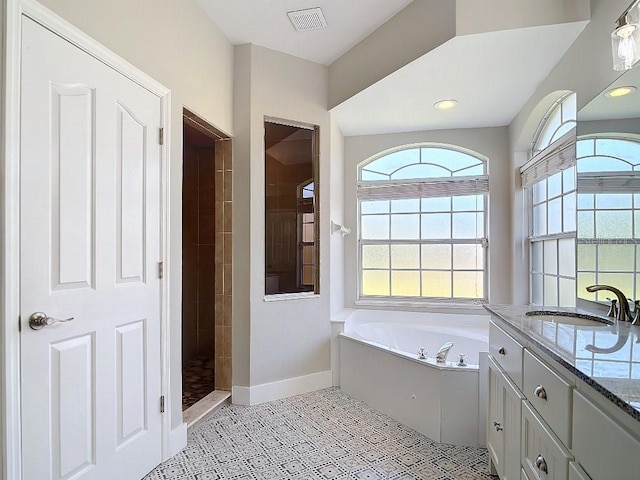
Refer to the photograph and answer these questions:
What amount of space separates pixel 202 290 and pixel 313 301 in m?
1.63

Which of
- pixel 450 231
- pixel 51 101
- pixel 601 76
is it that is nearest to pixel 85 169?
pixel 51 101

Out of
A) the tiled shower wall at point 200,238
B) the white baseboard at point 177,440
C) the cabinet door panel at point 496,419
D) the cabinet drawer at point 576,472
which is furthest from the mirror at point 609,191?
the tiled shower wall at point 200,238

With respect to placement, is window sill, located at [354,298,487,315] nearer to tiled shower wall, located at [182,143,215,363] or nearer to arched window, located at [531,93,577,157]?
arched window, located at [531,93,577,157]

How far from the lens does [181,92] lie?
7.50ft

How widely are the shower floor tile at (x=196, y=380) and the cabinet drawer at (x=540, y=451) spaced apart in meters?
2.13

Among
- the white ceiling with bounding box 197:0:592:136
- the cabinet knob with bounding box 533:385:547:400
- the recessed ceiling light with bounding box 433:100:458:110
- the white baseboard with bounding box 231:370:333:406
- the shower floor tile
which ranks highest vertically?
the white ceiling with bounding box 197:0:592:136

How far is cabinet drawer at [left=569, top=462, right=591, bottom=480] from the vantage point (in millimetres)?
993

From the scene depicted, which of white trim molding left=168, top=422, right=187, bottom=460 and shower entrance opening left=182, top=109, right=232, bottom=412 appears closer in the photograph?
white trim molding left=168, top=422, right=187, bottom=460

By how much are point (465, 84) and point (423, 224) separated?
61.2 inches

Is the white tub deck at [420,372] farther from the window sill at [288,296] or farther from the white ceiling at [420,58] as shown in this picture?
the white ceiling at [420,58]

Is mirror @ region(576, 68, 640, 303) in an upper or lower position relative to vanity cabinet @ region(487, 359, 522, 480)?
upper

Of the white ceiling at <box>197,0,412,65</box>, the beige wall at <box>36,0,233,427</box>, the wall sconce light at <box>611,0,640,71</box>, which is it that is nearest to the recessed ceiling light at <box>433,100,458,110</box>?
Result: the white ceiling at <box>197,0,412,65</box>

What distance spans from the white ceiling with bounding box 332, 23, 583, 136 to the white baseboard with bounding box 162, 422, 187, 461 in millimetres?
2569

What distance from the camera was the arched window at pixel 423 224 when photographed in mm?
3854
